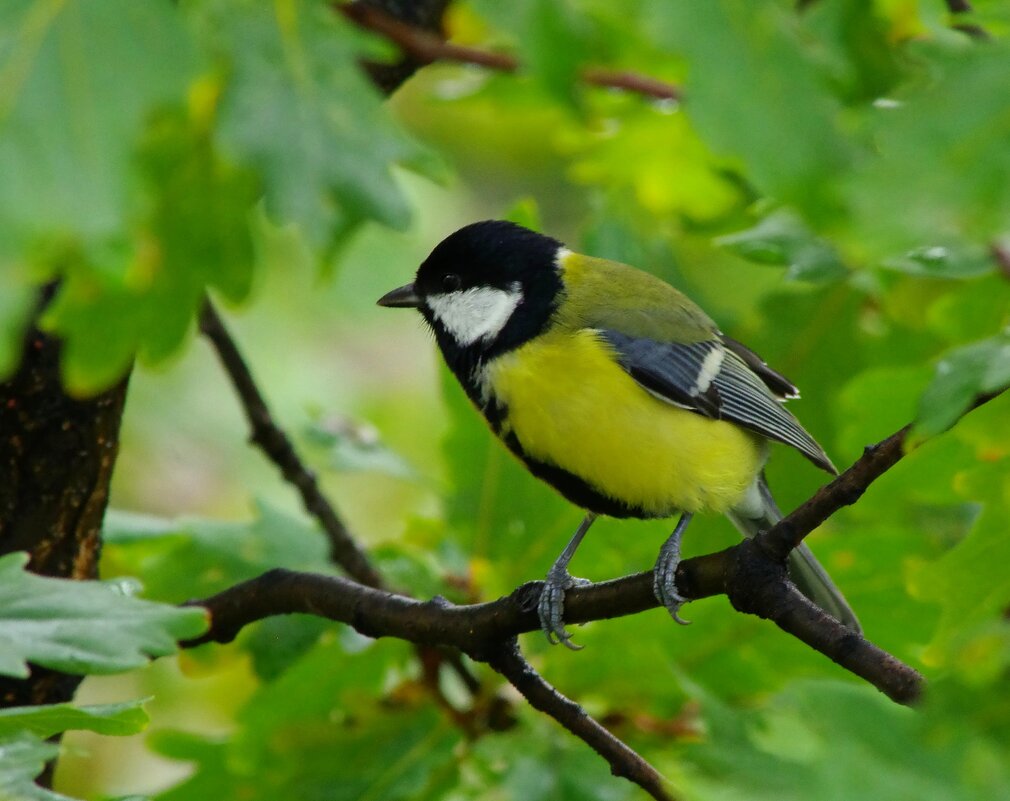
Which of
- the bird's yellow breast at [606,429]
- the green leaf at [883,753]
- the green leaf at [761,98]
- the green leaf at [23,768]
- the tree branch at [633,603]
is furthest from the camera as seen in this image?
the bird's yellow breast at [606,429]

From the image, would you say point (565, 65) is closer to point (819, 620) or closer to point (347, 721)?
point (819, 620)

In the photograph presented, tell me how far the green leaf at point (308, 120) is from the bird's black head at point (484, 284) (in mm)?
1232

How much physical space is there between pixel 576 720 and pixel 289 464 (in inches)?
32.0

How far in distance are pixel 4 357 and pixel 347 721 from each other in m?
1.35

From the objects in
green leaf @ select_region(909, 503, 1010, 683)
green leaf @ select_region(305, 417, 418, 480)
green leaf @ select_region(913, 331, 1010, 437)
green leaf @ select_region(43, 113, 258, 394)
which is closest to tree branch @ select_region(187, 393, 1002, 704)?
green leaf @ select_region(913, 331, 1010, 437)

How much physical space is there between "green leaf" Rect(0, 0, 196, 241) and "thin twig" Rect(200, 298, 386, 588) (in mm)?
1173

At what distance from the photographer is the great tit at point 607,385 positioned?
2145mm

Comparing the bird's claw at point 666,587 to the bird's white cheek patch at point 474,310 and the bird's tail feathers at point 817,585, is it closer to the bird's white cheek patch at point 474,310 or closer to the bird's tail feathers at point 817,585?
the bird's tail feathers at point 817,585

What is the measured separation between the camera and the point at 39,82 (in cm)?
97

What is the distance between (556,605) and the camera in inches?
70.6

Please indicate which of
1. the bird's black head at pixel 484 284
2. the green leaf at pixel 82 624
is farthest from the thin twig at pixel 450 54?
the green leaf at pixel 82 624

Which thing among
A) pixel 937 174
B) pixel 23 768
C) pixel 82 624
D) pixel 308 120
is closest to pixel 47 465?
pixel 82 624

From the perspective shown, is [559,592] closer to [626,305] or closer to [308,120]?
[626,305]

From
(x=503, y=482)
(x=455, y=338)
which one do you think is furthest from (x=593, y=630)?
(x=455, y=338)
